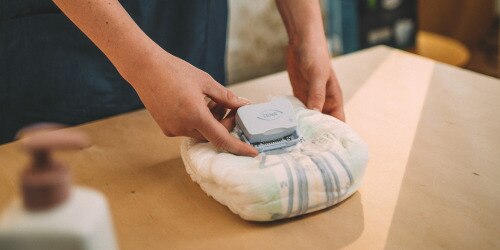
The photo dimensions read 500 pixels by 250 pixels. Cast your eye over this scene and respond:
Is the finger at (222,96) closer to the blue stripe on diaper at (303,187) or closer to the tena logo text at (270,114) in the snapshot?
the tena logo text at (270,114)

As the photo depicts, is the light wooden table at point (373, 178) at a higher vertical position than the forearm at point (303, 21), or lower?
lower

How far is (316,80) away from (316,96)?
0.04m

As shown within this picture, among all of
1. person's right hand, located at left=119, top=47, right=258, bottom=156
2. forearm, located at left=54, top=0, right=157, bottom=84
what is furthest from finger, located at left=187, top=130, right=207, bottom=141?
forearm, located at left=54, top=0, right=157, bottom=84

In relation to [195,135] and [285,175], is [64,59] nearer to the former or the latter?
[195,135]

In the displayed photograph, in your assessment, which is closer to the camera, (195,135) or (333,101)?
(195,135)

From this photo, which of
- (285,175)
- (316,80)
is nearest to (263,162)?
(285,175)

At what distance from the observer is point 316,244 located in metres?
0.63

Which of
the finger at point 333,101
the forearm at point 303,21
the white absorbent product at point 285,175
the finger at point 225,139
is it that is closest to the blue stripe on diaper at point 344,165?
the white absorbent product at point 285,175

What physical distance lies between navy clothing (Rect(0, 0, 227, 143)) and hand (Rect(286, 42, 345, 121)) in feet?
0.72

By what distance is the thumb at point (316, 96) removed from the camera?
849mm

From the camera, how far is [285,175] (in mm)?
643

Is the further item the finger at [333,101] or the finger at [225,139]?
the finger at [333,101]

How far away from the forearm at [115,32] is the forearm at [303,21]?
1.12ft

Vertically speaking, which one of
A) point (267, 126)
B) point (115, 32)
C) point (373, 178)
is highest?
point (115, 32)
